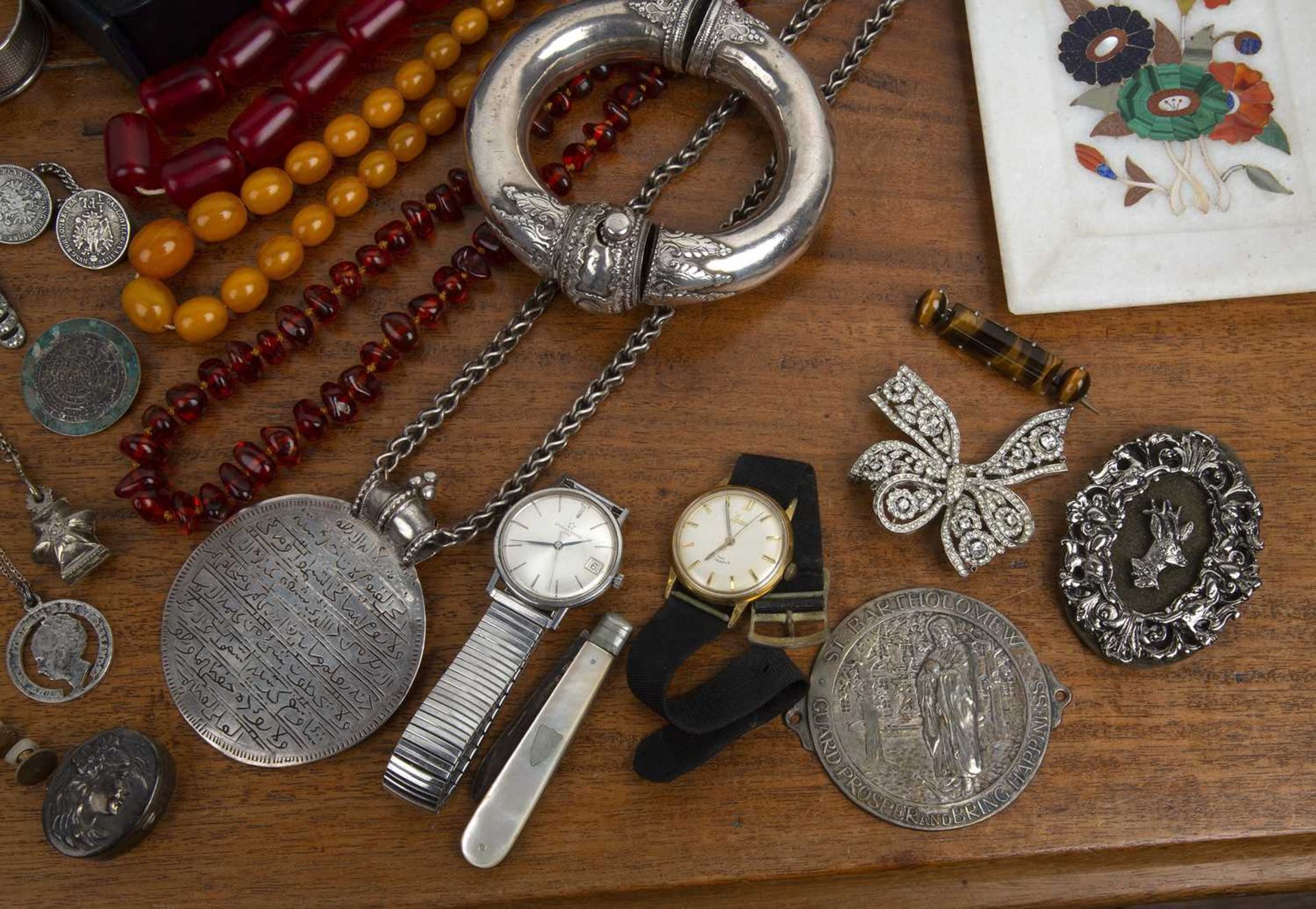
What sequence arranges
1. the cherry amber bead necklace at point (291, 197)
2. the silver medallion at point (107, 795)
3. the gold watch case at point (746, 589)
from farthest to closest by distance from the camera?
the cherry amber bead necklace at point (291, 197) < the gold watch case at point (746, 589) < the silver medallion at point (107, 795)

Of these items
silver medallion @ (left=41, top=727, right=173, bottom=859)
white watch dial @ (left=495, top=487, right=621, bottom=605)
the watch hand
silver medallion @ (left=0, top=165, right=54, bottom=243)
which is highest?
silver medallion @ (left=0, top=165, right=54, bottom=243)

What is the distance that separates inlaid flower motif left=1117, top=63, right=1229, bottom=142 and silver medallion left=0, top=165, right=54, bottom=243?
4.95 ft

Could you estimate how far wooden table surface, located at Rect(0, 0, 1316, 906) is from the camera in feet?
3.88

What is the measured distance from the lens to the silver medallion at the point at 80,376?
1299 mm

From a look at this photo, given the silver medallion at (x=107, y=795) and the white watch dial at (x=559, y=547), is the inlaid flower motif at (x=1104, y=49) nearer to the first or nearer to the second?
the white watch dial at (x=559, y=547)

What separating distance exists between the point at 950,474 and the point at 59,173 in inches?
49.9

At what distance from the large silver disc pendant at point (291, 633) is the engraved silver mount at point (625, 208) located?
17.0 inches

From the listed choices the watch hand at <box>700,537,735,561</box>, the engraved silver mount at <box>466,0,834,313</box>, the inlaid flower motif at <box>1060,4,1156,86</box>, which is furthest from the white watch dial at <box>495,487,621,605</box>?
the inlaid flower motif at <box>1060,4,1156,86</box>

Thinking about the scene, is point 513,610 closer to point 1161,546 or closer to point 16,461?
point 16,461

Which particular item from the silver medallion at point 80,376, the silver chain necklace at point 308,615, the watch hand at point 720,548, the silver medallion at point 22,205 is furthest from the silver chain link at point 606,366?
the silver medallion at point 22,205

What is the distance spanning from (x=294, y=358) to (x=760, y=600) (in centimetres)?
70

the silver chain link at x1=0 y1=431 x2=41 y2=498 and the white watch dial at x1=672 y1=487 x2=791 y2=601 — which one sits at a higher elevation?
the silver chain link at x1=0 y1=431 x2=41 y2=498

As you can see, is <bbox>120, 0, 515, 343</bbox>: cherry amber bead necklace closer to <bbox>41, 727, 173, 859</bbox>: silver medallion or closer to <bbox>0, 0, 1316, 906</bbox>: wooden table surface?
<bbox>0, 0, 1316, 906</bbox>: wooden table surface

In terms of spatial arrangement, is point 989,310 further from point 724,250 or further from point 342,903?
point 342,903
